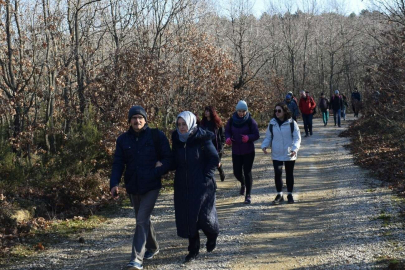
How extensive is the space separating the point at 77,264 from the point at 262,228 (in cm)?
291

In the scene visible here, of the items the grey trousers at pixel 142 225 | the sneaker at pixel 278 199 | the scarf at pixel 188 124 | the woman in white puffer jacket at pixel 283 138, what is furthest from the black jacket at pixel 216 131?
the grey trousers at pixel 142 225

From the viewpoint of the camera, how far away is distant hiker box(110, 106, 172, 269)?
569 centimetres

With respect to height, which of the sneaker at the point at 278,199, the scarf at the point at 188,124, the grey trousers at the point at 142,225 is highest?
the scarf at the point at 188,124

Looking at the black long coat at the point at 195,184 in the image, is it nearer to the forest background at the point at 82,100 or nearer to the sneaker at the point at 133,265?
the sneaker at the point at 133,265

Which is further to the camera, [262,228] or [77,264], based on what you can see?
[262,228]

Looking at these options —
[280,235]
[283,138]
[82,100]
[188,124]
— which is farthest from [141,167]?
[82,100]

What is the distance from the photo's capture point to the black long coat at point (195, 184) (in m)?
5.73

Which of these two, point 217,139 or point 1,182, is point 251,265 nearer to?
point 217,139

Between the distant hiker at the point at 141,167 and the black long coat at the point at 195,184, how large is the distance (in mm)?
209

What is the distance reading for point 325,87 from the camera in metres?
55.8

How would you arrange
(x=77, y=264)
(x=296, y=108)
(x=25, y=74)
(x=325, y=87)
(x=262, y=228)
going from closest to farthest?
(x=77, y=264)
(x=262, y=228)
(x=25, y=74)
(x=296, y=108)
(x=325, y=87)

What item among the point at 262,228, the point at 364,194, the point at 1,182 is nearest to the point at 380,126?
the point at 364,194

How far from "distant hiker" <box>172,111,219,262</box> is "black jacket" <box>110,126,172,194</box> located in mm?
208

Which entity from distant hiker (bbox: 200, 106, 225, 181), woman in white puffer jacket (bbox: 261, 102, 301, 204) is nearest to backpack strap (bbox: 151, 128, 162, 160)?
woman in white puffer jacket (bbox: 261, 102, 301, 204)
